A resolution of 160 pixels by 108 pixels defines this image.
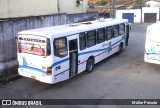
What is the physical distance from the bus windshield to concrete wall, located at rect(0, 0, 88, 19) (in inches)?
170

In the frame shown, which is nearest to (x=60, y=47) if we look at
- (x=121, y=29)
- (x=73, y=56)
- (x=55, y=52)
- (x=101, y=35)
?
(x=55, y=52)

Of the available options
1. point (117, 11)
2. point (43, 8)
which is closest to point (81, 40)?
point (43, 8)

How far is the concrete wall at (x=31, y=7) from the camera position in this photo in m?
14.3

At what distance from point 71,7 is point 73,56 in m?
10.6

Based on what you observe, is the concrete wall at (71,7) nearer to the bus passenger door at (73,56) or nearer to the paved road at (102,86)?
the paved road at (102,86)

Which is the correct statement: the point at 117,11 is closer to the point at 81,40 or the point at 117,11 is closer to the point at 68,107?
the point at 81,40

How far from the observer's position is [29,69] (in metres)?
10.5

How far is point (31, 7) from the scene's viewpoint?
53.2 ft

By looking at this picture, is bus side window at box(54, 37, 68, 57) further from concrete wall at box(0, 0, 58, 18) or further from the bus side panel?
concrete wall at box(0, 0, 58, 18)

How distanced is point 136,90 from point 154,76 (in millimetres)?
2519

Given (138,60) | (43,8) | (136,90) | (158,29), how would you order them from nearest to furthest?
(136,90) → (158,29) → (138,60) → (43,8)

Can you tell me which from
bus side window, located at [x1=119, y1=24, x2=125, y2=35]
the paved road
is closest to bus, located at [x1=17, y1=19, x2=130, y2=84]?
the paved road

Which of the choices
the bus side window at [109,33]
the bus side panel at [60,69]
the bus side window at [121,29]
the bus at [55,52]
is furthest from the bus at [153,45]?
the bus side panel at [60,69]

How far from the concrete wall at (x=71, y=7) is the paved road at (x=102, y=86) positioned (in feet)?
25.1
